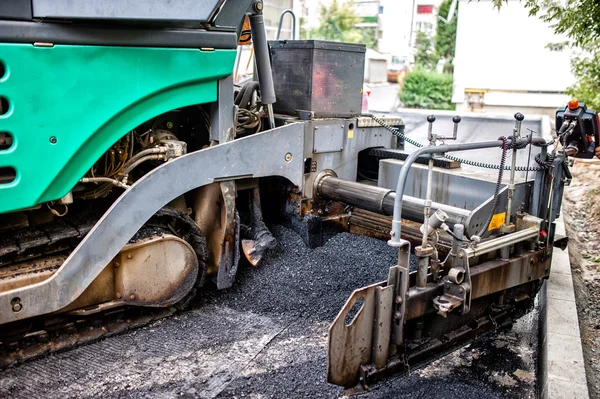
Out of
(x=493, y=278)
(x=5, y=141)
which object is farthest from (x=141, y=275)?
(x=493, y=278)

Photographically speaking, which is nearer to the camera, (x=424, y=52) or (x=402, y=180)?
(x=402, y=180)

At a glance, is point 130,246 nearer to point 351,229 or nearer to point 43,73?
point 43,73

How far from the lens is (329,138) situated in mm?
5176

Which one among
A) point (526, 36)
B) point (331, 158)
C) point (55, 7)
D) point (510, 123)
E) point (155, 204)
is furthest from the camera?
point (526, 36)

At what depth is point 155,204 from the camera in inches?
156

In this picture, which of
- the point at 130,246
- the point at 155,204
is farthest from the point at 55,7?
the point at 130,246

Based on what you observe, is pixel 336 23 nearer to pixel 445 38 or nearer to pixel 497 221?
pixel 445 38

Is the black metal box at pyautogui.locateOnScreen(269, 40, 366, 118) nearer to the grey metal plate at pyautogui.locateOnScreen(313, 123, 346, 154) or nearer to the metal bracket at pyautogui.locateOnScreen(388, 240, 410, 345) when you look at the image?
the grey metal plate at pyautogui.locateOnScreen(313, 123, 346, 154)

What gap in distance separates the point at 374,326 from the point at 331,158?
2.13 metres

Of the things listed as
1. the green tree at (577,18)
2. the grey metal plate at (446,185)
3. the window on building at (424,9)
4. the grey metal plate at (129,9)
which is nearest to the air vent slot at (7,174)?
the grey metal plate at (129,9)

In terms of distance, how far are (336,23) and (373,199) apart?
101 feet

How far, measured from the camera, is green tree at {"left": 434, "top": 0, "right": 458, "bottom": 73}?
1049 inches

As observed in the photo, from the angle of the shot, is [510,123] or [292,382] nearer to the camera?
[292,382]

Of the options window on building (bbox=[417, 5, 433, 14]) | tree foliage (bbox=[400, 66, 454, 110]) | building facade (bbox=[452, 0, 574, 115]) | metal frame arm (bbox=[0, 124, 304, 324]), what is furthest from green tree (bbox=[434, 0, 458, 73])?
metal frame arm (bbox=[0, 124, 304, 324])
